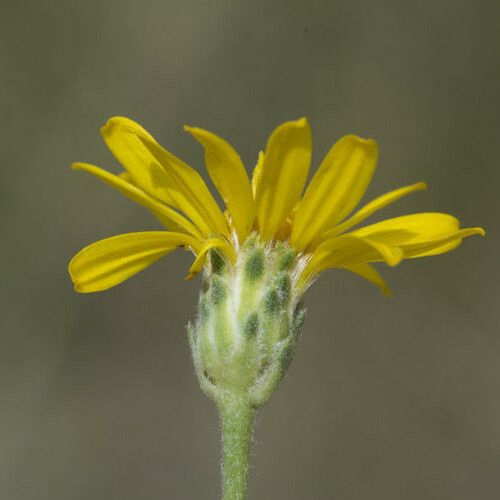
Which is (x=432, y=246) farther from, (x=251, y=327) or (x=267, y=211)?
(x=251, y=327)

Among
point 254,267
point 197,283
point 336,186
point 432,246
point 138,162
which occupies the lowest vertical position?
point 254,267

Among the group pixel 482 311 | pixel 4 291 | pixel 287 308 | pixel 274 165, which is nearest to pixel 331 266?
pixel 287 308

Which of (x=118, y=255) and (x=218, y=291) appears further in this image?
(x=118, y=255)

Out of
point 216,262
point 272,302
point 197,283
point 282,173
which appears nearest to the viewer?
point 282,173

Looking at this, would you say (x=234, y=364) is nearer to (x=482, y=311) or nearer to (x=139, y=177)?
(x=139, y=177)

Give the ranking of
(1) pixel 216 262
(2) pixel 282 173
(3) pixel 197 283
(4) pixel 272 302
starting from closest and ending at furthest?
(2) pixel 282 173
(4) pixel 272 302
(1) pixel 216 262
(3) pixel 197 283

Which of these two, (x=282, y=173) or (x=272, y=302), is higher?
(x=282, y=173)

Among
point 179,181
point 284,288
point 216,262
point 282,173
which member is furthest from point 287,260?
point 179,181
